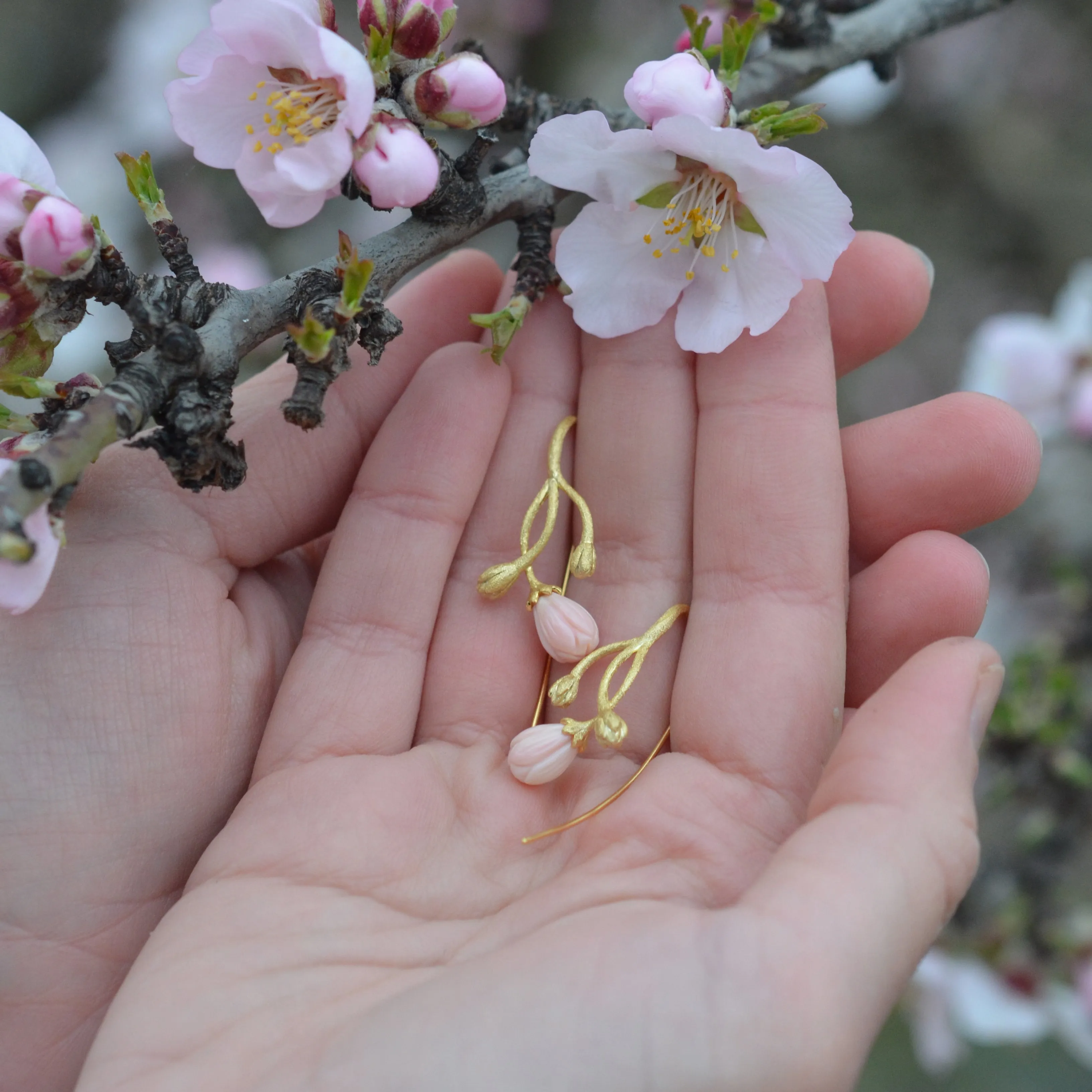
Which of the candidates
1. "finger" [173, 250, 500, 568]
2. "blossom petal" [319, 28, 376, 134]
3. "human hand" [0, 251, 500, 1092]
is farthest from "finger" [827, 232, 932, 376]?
"human hand" [0, 251, 500, 1092]

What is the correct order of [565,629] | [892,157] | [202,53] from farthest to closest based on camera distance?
Result: [892,157] < [565,629] < [202,53]

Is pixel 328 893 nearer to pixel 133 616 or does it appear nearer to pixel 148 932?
pixel 148 932

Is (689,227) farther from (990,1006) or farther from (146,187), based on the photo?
(990,1006)

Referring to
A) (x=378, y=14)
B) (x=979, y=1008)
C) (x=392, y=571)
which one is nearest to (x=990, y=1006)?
(x=979, y=1008)

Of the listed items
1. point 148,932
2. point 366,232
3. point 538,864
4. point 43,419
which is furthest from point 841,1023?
point 366,232

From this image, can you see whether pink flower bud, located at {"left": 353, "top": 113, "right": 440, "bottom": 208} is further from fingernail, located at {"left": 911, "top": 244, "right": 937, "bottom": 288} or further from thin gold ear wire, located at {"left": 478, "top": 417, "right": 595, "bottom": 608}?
fingernail, located at {"left": 911, "top": 244, "right": 937, "bottom": 288}

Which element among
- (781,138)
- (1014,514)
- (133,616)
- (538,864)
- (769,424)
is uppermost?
(781,138)

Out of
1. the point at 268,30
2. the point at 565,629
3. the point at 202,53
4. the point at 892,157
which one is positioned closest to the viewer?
the point at 268,30
